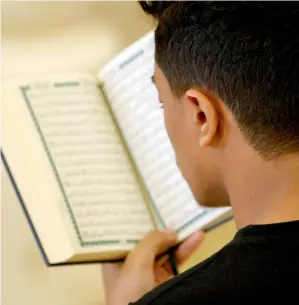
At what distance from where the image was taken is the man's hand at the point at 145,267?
2.47 ft

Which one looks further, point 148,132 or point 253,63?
point 148,132

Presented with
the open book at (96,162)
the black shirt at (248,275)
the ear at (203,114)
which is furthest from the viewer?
the open book at (96,162)

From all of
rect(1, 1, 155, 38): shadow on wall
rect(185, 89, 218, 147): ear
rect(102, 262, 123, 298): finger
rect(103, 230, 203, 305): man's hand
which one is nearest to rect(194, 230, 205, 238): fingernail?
rect(103, 230, 203, 305): man's hand

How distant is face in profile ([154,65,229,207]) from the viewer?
614mm

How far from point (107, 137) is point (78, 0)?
0.40 metres

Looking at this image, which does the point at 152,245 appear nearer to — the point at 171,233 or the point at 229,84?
the point at 171,233

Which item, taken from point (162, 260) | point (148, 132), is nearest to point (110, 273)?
point (162, 260)

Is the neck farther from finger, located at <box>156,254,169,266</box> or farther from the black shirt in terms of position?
finger, located at <box>156,254,169,266</box>

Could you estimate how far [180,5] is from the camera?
2.20ft

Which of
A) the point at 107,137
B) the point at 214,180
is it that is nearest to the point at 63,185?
the point at 107,137

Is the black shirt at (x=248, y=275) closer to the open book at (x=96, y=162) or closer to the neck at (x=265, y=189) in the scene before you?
the neck at (x=265, y=189)

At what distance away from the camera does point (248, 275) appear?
50 centimetres

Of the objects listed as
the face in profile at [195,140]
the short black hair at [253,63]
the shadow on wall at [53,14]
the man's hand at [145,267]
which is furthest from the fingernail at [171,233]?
the shadow on wall at [53,14]

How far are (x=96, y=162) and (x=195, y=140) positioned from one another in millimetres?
207
